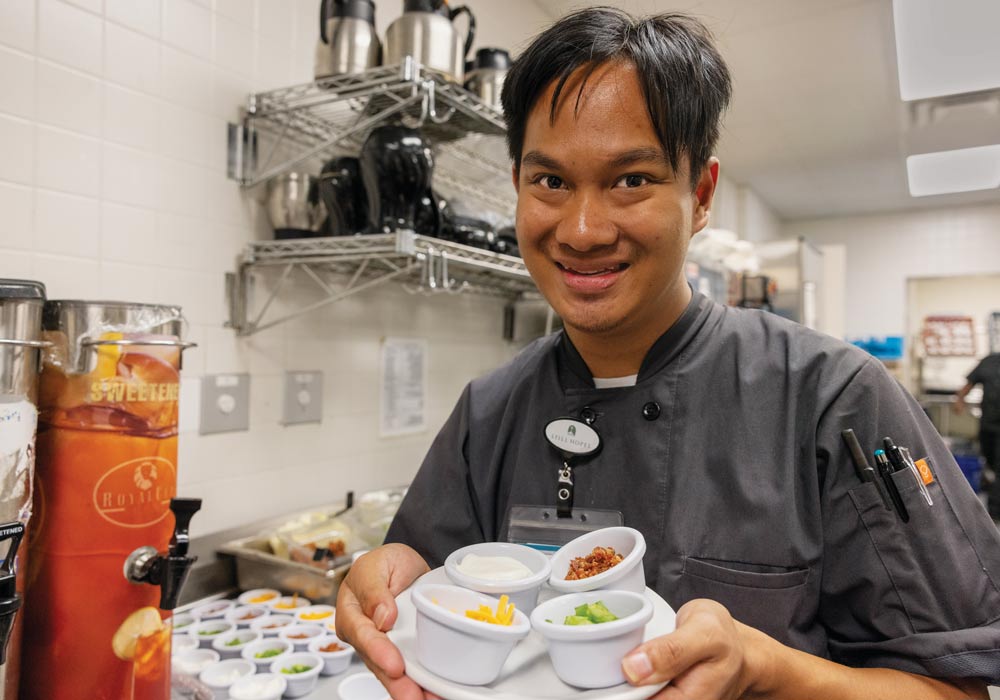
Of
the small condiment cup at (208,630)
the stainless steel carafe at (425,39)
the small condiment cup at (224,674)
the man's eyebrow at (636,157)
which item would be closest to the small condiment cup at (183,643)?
the small condiment cup at (208,630)

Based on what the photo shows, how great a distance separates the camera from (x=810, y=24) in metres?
3.29

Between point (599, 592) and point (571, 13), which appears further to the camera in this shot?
point (571, 13)

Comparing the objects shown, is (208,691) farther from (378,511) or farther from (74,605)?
(378,511)

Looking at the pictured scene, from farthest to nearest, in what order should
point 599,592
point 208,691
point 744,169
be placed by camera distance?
point 744,169, point 208,691, point 599,592

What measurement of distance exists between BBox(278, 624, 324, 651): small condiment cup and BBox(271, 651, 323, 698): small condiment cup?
0.11 feet

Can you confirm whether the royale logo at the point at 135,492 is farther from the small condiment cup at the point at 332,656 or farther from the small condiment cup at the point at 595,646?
the small condiment cup at the point at 595,646

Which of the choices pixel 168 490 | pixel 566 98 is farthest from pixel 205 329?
pixel 566 98

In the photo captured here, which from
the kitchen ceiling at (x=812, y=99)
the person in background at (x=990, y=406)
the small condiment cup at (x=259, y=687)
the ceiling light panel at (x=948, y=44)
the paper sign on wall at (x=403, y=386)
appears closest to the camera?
the small condiment cup at (x=259, y=687)

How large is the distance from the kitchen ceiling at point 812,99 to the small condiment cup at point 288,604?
4.81 ft

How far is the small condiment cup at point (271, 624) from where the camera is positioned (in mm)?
1542

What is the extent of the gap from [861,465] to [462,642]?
0.56 meters

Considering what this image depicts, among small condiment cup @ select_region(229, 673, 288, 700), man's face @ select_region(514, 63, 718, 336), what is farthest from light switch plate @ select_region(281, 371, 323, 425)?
man's face @ select_region(514, 63, 718, 336)

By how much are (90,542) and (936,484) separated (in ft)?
4.07

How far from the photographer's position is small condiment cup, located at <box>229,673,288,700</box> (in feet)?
4.19
